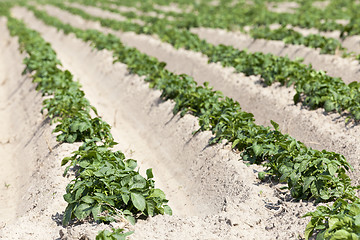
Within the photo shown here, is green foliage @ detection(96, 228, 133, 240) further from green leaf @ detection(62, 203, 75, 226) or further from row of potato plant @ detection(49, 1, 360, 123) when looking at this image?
row of potato plant @ detection(49, 1, 360, 123)

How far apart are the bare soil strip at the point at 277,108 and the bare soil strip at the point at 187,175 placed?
1620mm

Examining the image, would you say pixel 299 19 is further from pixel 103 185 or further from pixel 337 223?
pixel 337 223

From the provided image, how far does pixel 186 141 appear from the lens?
9.49m

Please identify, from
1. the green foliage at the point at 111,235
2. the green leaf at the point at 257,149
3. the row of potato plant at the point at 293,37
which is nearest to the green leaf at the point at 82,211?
the green foliage at the point at 111,235

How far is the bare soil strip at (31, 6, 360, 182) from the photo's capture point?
28.4ft

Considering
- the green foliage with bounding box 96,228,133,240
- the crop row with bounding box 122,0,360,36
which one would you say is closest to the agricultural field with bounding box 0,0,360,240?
the green foliage with bounding box 96,228,133,240

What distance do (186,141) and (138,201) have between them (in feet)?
12.6

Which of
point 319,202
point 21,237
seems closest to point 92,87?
point 21,237

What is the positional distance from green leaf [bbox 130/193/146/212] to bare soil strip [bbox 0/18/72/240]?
3.97ft

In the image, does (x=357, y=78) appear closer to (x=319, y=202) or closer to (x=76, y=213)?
(x=319, y=202)

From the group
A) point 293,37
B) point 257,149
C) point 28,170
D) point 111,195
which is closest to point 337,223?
point 257,149

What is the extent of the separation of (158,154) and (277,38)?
8489 millimetres

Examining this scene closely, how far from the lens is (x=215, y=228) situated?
5.94 meters

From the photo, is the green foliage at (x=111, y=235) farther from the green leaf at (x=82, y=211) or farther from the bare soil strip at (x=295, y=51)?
the bare soil strip at (x=295, y=51)
